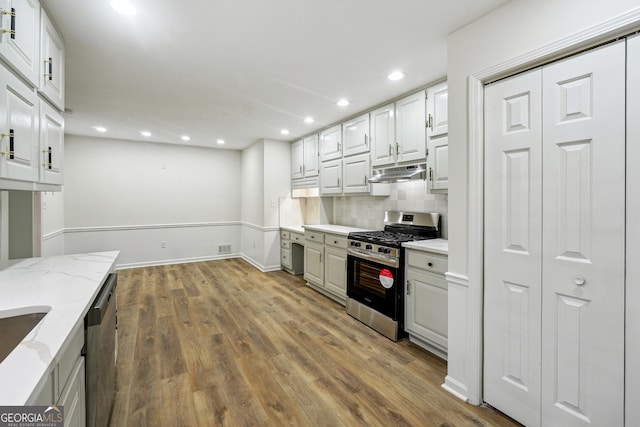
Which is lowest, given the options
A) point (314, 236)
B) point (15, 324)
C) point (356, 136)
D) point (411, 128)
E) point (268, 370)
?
point (268, 370)

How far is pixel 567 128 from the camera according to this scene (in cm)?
148

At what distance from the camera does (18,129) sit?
4.68 ft

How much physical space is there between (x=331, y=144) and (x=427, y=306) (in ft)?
8.54

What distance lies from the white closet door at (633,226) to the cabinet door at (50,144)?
2.97m

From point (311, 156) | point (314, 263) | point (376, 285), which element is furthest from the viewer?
point (311, 156)

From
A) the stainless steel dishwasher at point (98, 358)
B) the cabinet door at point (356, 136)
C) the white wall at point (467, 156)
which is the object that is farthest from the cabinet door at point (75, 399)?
the cabinet door at point (356, 136)

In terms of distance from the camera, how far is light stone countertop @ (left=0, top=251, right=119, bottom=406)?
745 millimetres

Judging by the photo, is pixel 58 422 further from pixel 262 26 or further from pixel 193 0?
pixel 262 26

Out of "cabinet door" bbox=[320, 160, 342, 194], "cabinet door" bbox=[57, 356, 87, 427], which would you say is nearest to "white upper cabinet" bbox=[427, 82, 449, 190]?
"cabinet door" bbox=[320, 160, 342, 194]

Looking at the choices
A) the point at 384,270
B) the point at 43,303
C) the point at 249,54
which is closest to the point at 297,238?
the point at 384,270

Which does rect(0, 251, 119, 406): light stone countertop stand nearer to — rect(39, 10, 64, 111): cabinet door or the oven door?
rect(39, 10, 64, 111): cabinet door

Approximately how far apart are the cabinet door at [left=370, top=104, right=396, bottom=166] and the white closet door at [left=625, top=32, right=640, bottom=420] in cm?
197

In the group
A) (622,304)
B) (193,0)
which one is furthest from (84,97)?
(622,304)

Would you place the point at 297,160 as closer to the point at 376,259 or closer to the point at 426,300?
the point at 376,259
